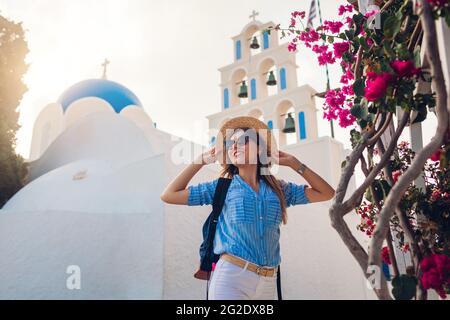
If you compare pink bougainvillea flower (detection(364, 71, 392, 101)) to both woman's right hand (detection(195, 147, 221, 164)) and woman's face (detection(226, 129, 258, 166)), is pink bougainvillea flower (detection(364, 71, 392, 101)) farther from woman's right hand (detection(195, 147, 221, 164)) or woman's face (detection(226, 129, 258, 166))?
woman's right hand (detection(195, 147, 221, 164))

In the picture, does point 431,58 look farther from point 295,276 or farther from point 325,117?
point 295,276

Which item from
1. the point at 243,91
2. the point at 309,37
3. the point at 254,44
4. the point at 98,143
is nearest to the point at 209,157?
the point at 309,37

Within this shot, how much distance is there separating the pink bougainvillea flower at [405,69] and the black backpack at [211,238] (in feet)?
2.87

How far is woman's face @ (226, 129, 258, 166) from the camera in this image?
1.89 metres

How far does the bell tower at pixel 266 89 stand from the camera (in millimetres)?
9875

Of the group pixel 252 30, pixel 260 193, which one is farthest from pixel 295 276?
pixel 252 30

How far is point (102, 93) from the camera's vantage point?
1245cm

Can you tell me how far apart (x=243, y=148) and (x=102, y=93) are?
11442mm

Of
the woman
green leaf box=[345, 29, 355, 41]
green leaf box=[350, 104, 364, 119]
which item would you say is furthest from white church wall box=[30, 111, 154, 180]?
green leaf box=[350, 104, 364, 119]

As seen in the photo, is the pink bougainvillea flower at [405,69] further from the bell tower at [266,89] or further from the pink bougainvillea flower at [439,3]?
the bell tower at [266,89]

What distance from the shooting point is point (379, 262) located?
4.33 feet

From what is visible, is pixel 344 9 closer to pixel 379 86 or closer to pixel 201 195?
pixel 379 86

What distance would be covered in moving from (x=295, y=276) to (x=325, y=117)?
16.6 feet

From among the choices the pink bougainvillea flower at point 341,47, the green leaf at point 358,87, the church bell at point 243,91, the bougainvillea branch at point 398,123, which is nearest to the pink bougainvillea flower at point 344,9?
the bougainvillea branch at point 398,123
